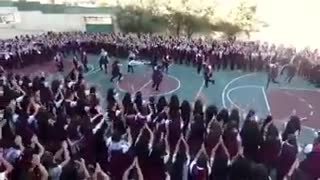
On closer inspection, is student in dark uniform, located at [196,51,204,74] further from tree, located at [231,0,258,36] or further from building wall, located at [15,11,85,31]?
building wall, located at [15,11,85,31]

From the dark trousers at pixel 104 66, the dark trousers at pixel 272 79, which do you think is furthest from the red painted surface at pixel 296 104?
the dark trousers at pixel 104 66

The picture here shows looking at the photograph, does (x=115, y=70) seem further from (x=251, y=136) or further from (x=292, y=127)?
(x=251, y=136)

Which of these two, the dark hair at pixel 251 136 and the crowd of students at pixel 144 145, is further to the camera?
the dark hair at pixel 251 136

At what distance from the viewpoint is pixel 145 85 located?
20.2 metres

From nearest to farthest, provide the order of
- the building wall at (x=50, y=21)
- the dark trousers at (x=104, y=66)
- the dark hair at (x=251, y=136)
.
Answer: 1. the dark hair at (x=251, y=136)
2. the dark trousers at (x=104, y=66)
3. the building wall at (x=50, y=21)

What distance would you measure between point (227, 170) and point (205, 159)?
344 millimetres

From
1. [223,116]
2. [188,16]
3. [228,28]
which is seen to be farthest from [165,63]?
[228,28]

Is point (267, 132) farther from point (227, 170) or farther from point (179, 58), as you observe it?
point (179, 58)

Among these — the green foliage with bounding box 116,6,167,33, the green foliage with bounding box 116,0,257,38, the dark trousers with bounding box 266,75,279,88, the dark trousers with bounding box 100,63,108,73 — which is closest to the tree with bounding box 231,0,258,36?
the green foliage with bounding box 116,0,257,38

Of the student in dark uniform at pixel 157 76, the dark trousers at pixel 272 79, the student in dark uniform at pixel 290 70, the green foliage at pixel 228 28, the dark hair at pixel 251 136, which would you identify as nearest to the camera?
the dark hair at pixel 251 136

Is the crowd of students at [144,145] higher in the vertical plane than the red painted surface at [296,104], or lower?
higher

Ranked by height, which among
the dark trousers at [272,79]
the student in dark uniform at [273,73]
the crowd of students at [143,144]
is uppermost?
the crowd of students at [143,144]

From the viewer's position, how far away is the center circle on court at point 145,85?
19.1 metres

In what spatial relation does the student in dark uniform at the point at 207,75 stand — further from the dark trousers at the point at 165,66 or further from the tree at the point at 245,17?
the tree at the point at 245,17
